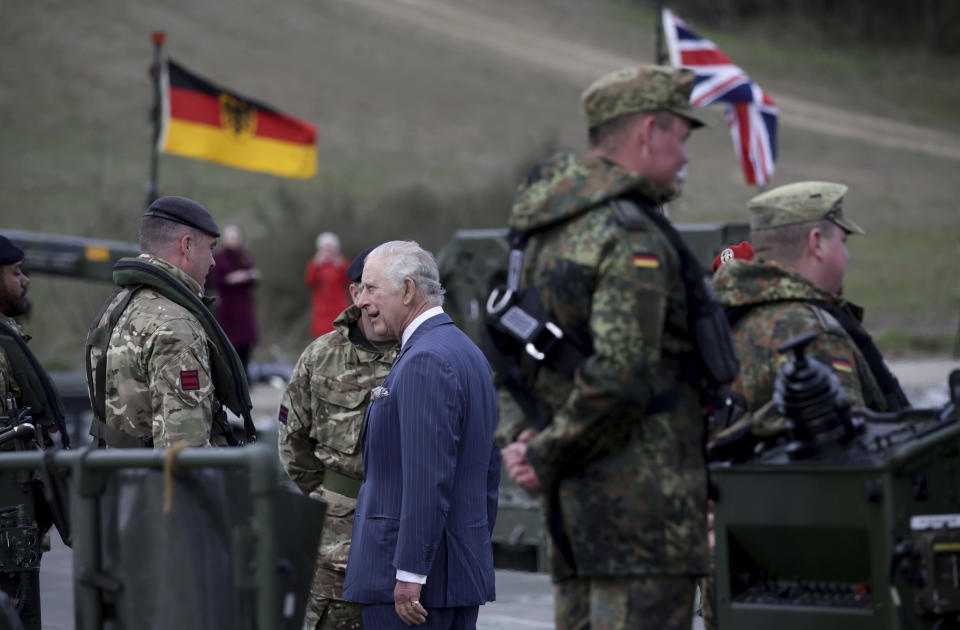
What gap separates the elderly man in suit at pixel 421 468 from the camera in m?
4.57

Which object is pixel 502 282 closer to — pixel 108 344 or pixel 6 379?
pixel 6 379

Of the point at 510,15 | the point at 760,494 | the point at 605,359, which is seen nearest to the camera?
the point at 605,359

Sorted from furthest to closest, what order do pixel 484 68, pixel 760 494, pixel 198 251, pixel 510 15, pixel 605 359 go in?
pixel 510 15
pixel 484 68
pixel 198 251
pixel 760 494
pixel 605 359

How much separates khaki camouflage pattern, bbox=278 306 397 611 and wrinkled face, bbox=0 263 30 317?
1.30 metres

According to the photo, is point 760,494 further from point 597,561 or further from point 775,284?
point 775,284

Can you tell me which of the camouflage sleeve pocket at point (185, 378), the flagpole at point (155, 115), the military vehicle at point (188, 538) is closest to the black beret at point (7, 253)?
the camouflage sleeve pocket at point (185, 378)

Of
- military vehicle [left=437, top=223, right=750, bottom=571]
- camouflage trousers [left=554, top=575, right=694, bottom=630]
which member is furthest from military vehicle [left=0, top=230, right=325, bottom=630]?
military vehicle [left=437, top=223, right=750, bottom=571]

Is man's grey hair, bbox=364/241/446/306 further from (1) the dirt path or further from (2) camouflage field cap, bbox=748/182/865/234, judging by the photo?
(1) the dirt path

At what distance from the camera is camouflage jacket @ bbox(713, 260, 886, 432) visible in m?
4.57

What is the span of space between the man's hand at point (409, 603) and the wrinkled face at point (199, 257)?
1506mm

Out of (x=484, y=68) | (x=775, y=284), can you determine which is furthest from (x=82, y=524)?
(x=484, y=68)

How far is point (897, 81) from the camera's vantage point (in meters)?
57.8

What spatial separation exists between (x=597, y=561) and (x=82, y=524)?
4.31ft

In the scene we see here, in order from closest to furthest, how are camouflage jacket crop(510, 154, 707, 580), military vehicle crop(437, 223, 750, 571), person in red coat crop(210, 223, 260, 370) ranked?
camouflage jacket crop(510, 154, 707, 580), military vehicle crop(437, 223, 750, 571), person in red coat crop(210, 223, 260, 370)
